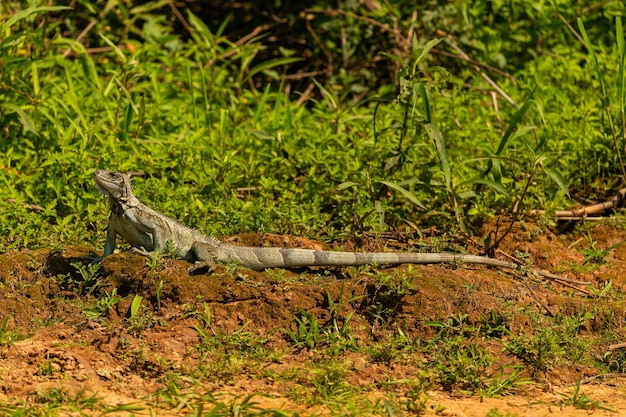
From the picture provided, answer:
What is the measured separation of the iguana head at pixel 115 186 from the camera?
6379mm

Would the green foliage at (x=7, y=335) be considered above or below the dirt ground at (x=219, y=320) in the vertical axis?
above

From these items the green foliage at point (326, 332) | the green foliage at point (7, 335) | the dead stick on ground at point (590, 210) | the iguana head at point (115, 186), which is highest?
the iguana head at point (115, 186)

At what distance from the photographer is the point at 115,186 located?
6.38m

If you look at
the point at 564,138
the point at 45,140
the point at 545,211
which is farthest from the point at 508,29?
the point at 45,140

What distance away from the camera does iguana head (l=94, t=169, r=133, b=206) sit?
6.38m

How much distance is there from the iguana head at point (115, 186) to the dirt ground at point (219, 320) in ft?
1.29

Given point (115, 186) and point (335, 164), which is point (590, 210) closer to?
point (335, 164)

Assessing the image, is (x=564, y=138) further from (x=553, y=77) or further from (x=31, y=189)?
(x=31, y=189)

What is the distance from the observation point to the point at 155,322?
568cm

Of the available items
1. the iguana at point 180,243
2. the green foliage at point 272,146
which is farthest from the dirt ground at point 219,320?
the green foliage at point 272,146

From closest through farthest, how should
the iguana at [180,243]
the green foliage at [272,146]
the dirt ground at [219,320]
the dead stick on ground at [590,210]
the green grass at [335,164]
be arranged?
the dirt ground at [219,320]
the green grass at [335,164]
the iguana at [180,243]
the green foliage at [272,146]
the dead stick on ground at [590,210]

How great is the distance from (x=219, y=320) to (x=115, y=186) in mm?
1190

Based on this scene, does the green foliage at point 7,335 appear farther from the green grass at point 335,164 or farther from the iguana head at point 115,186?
the iguana head at point 115,186

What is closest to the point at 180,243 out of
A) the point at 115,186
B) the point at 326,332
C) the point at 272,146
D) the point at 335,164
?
the point at 115,186
